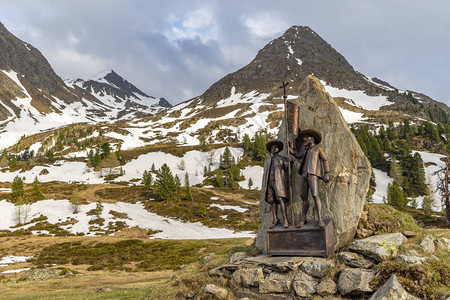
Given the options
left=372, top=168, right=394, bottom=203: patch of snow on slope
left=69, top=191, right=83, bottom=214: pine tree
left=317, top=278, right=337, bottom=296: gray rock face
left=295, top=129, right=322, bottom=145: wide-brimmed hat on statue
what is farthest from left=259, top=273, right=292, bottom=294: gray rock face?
left=372, top=168, right=394, bottom=203: patch of snow on slope

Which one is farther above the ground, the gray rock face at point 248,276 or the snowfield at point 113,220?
the gray rock face at point 248,276

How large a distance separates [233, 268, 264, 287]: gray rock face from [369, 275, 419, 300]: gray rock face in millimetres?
3297

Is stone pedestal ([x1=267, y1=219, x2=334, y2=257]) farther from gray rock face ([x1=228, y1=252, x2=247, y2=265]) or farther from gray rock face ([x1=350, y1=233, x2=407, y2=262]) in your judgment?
gray rock face ([x1=228, y1=252, x2=247, y2=265])

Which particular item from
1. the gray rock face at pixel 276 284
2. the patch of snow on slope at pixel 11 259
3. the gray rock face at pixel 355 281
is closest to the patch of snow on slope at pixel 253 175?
the patch of snow on slope at pixel 11 259

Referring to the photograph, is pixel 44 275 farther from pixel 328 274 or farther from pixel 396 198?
pixel 396 198

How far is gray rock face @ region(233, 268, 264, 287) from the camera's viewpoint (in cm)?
829

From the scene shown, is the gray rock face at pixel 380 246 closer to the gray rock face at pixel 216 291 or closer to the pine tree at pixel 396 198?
the gray rock face at pixel 216 291

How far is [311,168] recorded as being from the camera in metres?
8.62

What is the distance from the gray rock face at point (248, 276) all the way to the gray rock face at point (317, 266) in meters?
1.42

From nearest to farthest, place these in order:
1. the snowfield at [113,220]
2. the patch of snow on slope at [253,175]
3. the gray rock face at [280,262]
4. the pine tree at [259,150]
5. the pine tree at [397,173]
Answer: the gray rock face at [280,262] → the snowfield at [113,220] → the pine tree at [397,173] → the patch of snow on slope at [253,175] → the pine tree at [259,150]

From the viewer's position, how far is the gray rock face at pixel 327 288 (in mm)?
6977

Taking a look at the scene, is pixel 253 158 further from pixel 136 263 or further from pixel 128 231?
pixel 136 263

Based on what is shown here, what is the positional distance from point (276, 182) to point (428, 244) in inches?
188

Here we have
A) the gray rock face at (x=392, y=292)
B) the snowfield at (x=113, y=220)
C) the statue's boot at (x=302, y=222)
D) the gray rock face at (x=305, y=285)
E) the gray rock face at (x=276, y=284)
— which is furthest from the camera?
the snowfield at (x=113, y=220)
